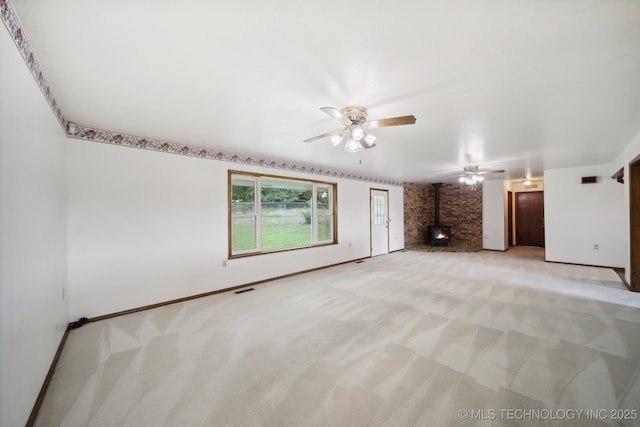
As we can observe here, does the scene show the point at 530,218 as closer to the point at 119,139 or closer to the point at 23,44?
the point at 119,139

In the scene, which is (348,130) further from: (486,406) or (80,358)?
(80,358)

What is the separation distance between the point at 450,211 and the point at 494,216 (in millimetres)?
1364

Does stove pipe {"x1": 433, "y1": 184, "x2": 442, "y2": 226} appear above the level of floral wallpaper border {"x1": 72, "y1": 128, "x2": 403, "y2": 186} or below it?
below

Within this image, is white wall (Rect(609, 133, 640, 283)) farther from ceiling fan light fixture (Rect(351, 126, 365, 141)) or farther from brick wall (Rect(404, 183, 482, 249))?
ceiling fan light fixture (Rect(351, 126, 365, 141))

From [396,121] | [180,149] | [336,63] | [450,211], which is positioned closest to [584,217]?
[450,211]

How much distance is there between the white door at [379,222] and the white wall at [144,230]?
12.6 ft

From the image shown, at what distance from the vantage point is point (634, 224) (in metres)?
4.16

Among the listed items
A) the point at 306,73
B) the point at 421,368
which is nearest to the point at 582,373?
the point at 421,368

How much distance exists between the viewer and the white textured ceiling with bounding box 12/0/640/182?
52.9 inches

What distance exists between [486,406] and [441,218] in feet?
28.3

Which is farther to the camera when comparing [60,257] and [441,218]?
[441,218]

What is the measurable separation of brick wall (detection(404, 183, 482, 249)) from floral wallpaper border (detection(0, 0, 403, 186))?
3.11m

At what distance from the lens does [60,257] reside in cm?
264

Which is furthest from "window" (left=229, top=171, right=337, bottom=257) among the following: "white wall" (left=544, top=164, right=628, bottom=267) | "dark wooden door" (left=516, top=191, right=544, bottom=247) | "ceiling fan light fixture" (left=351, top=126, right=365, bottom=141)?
"dark wooden door" (left=516, top=191, right=544, bottom=247)
